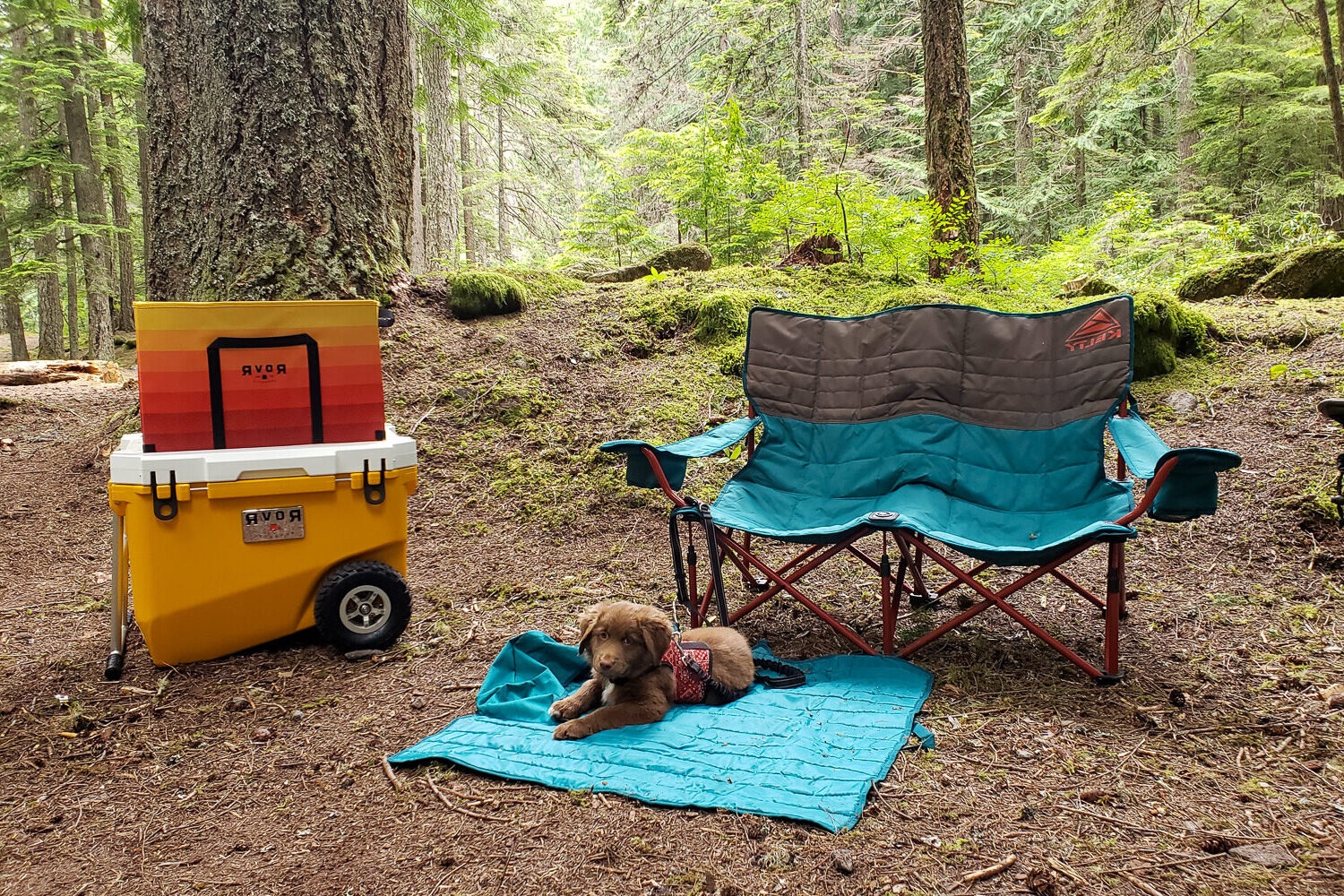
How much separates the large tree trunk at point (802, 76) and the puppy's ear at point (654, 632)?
806cm

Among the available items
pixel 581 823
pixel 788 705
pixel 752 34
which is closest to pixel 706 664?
pixel 788 705

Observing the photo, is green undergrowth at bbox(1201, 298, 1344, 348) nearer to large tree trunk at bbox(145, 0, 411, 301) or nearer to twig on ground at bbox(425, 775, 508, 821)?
twig on ground at bbox(425, 775, 508, 821)

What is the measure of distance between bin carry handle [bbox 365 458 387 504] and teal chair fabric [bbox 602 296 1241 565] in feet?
2.35

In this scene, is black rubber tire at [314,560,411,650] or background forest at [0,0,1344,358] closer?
black rubber tire at [314,560,411,650]

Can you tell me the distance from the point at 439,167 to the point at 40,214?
172 inches

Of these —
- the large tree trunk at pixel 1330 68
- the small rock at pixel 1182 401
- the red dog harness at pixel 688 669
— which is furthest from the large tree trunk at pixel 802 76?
the red dog harness at pixel 688 669

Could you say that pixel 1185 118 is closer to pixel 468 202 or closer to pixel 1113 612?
pixel 1113 612

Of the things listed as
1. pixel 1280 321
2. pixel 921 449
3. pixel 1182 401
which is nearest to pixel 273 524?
pixel 921 449

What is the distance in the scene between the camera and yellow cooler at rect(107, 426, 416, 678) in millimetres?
2076

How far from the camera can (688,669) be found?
2.01 meters

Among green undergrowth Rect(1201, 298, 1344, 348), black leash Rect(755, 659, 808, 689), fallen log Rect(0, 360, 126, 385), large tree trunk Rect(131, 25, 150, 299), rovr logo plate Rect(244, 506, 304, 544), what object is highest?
large tree trunk Rect(131, 25, 150, 299)

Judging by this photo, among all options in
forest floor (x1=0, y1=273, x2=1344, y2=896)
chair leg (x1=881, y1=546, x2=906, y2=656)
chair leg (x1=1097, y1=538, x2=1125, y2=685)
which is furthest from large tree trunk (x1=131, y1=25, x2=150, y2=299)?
chair leg (x1=1097, y1=538, x2=1125, y2=685)

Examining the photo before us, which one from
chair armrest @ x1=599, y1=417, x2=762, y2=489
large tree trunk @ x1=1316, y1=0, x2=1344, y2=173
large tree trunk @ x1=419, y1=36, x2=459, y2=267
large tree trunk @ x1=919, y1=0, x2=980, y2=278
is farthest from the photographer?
large tree trunk @ x1=419, y1=36, x2=459, y2=267

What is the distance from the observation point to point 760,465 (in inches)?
115
